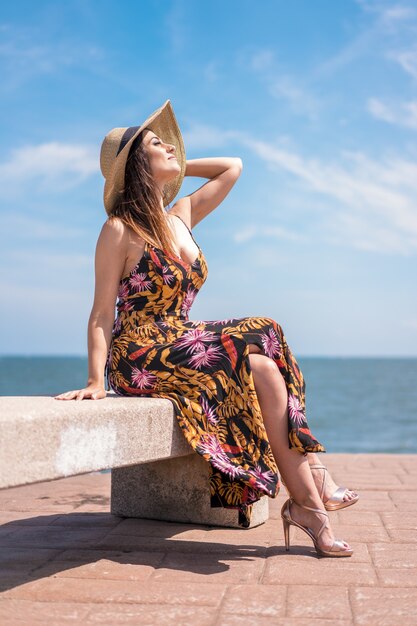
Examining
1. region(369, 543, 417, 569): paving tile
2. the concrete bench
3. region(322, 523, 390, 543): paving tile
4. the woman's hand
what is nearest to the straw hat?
the woman's hand

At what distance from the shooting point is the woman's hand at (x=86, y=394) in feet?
9.98

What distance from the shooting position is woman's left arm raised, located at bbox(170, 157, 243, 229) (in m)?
4.25

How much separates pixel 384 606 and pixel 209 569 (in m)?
0.74

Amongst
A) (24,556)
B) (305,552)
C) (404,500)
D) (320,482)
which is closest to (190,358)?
(320,482)

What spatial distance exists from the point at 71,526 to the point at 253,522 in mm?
898

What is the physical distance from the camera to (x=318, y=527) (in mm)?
3201

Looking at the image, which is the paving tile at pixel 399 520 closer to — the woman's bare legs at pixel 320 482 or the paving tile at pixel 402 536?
the paving tile at pixel 402 536

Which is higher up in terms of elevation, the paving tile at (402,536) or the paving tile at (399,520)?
the paving tile at (399,520)

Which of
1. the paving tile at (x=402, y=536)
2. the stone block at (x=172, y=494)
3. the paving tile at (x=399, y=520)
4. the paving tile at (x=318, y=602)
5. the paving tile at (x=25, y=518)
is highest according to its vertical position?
the stone block at (x=172, y=494)

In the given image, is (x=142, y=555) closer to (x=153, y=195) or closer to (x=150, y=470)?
(x=150, y=470)

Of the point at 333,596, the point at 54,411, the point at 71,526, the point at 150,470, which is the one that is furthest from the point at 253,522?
the point at 54,411

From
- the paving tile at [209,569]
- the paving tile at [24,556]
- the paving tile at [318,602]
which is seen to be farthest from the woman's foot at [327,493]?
the paving tile at [24,556]

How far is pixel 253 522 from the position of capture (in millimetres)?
3846

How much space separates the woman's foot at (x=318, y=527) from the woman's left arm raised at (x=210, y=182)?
1706 mm
